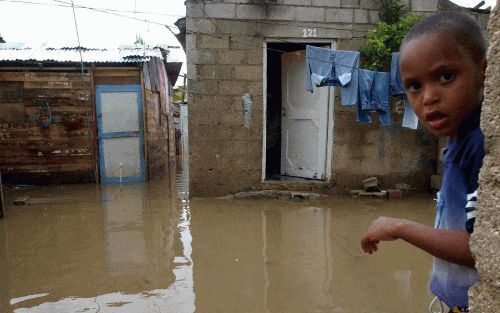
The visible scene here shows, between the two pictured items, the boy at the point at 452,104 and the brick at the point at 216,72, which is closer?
the boy at the point at 452,104

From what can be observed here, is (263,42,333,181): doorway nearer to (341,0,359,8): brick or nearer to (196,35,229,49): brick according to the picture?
(341,0,359,8): brick

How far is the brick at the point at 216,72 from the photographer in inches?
233

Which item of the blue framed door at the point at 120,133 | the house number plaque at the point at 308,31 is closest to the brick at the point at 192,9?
the house number plaque at the point at 308,31

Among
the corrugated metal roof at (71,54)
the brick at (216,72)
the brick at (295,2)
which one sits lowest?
the brick at (216,72)

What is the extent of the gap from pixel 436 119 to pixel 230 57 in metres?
5.34

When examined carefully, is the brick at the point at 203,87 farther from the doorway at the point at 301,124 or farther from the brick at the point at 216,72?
the doorway at the point at 301,124

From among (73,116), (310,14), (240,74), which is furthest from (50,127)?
(310,14)

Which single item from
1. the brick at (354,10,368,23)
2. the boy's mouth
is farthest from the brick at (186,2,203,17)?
the boy's mouth

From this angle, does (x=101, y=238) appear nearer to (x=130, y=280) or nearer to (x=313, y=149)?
(x=130, y=280)

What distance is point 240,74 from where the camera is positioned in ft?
19.6

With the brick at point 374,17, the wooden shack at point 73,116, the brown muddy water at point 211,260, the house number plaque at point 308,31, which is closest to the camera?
the brown muddy water at point 211,260

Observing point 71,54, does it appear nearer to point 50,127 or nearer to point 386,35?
point 50,127

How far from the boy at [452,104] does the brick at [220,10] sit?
5.40 metres

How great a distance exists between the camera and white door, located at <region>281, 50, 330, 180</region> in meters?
6.39
